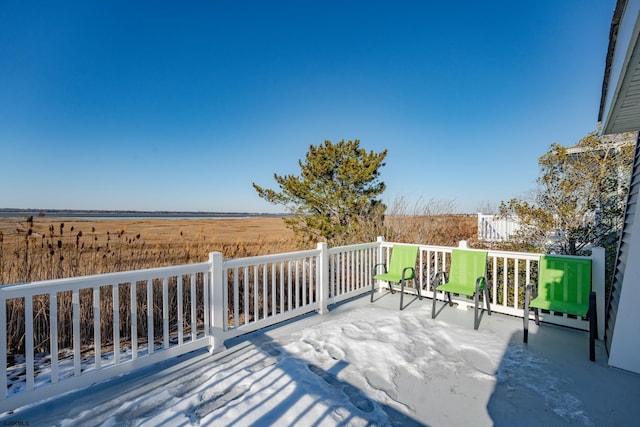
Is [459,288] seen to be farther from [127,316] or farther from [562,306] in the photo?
[127,316]

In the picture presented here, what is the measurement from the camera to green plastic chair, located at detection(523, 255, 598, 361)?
2848 millimetres

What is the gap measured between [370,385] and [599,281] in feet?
9.25

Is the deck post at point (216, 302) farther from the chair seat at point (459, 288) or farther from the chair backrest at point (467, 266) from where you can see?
the chair backrest at point (467, 266)

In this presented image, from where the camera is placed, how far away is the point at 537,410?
5.99 ft

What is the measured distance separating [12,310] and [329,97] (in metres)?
7.69

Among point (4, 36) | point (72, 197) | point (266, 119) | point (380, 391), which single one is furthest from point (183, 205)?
point (380, 391)

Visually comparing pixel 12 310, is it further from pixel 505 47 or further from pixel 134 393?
pixel 505 47

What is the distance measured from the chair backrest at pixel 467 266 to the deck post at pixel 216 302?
302cm

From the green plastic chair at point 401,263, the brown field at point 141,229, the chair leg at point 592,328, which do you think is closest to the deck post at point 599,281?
the chair leg at point 592,328

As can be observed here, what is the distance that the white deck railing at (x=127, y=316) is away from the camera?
1.90m

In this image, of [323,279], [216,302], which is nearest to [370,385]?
[216,302]

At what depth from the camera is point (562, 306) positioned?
9.32ft

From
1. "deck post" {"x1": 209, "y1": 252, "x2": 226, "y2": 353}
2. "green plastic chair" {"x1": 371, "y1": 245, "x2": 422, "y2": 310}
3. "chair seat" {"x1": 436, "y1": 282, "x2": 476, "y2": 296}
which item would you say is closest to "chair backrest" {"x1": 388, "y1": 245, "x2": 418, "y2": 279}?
"green plastic chair" {"x1": 371, "y1": 245, "x2": 422, "y2": 310}

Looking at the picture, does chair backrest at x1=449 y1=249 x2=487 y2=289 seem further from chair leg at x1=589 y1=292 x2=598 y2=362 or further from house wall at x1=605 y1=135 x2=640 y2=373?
house wall at x1=605 y1=135 x2=640 y2=373
